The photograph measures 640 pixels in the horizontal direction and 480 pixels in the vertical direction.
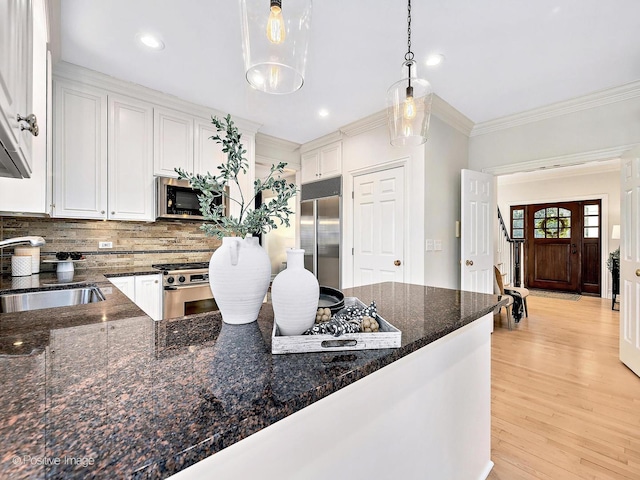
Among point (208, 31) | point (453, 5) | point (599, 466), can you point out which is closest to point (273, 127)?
point (208, 31)

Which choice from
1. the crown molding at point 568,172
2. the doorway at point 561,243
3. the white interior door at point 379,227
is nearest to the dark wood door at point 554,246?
the doorway at point 561,243

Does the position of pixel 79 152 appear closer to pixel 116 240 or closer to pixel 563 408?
pixel 116 240

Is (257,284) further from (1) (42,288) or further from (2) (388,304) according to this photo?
(1) (42,288)

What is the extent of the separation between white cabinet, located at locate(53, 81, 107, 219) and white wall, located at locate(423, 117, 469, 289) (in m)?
3.03

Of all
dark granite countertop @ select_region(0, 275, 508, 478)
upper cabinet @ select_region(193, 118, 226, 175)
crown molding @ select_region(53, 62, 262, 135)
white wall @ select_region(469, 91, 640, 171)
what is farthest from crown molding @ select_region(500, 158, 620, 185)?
dark granite countertop @ select_region(0, 275, 508, 478)

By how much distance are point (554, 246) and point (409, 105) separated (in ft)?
22.3

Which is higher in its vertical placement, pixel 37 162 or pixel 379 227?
pixel 37 162

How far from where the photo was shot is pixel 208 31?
80.5 inches

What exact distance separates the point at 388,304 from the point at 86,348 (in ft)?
3.37

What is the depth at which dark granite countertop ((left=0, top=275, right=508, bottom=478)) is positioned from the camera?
39 centimetres

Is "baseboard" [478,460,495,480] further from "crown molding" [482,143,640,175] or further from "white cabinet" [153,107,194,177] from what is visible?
"white cabinet" [153,107,194,177]

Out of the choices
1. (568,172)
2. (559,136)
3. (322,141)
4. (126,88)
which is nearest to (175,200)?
(126,88)

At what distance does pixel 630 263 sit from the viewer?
8.44 ft

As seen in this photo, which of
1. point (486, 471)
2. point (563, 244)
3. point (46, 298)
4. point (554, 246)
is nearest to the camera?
point (486, 471)
